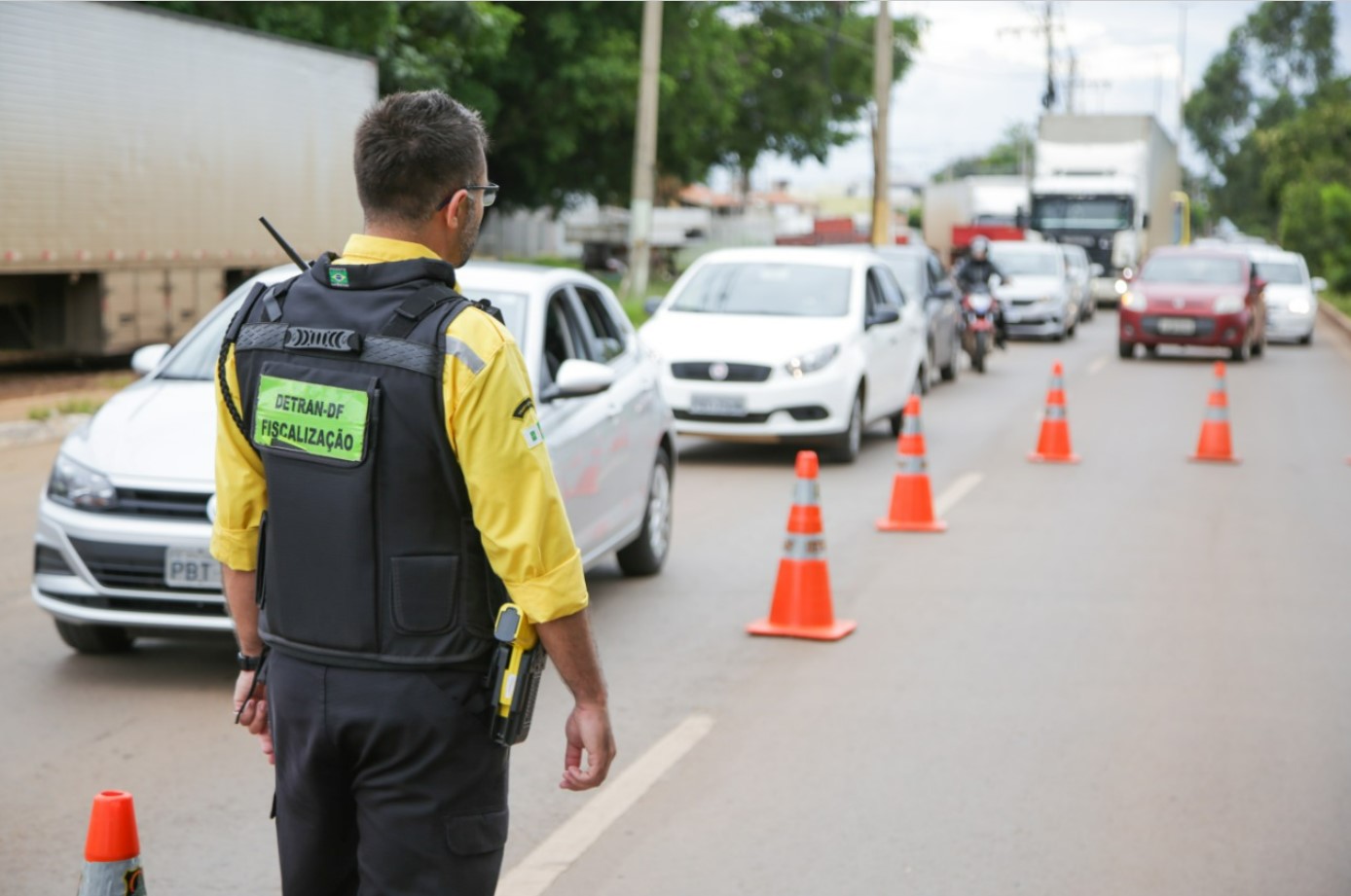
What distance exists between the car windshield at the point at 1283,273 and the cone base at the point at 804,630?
27.6 m

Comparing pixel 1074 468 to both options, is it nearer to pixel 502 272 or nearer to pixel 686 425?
pixel 686 425

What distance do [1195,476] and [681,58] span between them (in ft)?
96.5

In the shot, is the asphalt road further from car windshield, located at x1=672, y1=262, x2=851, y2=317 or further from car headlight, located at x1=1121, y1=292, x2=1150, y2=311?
car headlight, located at x1=1121, y1=292, x2=1150, y2=311

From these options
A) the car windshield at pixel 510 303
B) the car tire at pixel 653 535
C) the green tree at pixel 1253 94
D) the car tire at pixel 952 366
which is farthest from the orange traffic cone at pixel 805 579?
the green tree at pixel 1253 94

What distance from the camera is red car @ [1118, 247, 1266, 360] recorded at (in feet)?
89.5

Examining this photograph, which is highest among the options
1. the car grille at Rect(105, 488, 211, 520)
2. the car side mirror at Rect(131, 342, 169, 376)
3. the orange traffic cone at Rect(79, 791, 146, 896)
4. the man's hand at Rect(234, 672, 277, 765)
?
the car side mirror at Rect(131, 342, 169, 376)

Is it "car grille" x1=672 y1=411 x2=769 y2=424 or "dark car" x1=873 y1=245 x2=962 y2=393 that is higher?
"dark car" x1=873 y1=245 x2=962 y2=393

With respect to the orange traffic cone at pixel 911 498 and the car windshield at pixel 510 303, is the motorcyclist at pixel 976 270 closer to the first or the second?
the orange traffic cone at pixel 911 498

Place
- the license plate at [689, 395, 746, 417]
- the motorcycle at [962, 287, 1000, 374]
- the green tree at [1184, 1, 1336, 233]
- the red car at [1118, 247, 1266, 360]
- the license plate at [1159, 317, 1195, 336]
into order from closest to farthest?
the license plate at [689, 395, 746, 417]
the motorcycle at [962, 287, 1000, 374]
the red car at [1118, 247, 1266, 360]
the license plate at [1159, 317, 1195, 336]
the green tree at [1184, 1, 1336, 233]

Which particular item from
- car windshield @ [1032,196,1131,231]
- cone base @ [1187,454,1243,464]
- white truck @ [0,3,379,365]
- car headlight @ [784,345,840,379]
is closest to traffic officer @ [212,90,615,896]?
car headlight @ [784,345,840,379]

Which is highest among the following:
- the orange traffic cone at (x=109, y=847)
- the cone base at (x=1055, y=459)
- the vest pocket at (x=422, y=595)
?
the vest pocket at (x=422, y=595)

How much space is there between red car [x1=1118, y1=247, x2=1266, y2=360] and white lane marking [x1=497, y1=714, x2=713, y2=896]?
22.0 meters

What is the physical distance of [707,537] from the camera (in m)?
11.0

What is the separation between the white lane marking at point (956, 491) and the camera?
40.8 feet
